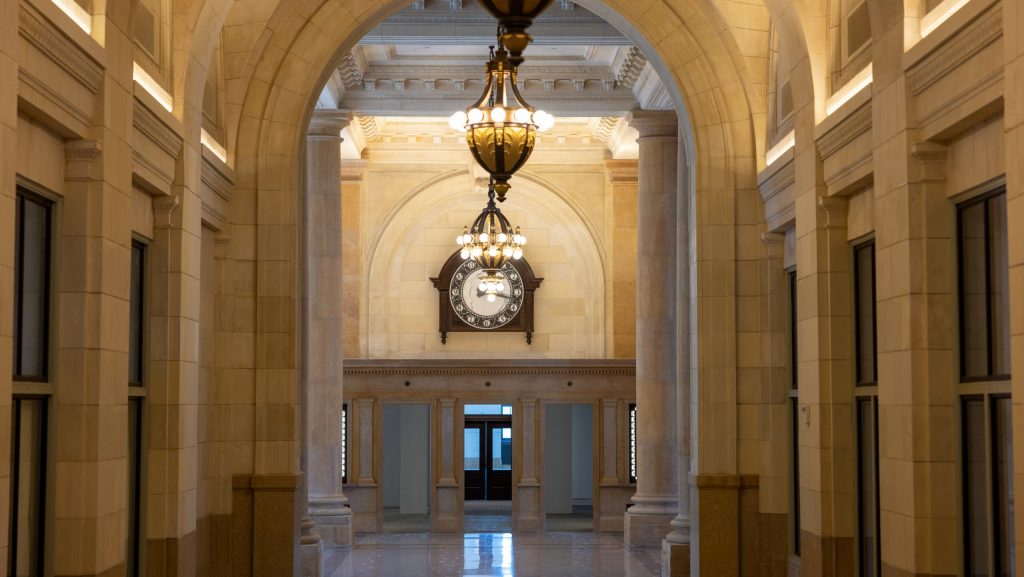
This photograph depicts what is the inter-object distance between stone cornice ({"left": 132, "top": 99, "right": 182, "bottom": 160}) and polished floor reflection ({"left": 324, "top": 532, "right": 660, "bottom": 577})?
296 inches

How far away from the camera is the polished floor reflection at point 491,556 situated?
1580 centimetres

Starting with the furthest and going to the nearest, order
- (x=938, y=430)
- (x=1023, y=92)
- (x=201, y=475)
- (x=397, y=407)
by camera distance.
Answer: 1. (x=397, y=407)
2. (x=201, y=475)
3. (x=938, y=430)
4. (x=1023, y=92)

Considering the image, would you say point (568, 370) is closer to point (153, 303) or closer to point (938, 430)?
point (153, 303)

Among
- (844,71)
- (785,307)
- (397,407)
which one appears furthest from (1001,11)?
(397,407)

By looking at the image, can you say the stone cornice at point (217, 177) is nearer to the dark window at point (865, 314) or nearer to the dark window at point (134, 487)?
the dark window at point (134, 487)

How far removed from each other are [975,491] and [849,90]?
3044mm

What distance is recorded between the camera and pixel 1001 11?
6102 millimetres

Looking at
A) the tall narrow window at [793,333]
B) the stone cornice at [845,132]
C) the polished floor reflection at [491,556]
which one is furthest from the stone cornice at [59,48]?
the polished floor reflection at [491,556]

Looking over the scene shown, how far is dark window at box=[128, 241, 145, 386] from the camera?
927 centimetres

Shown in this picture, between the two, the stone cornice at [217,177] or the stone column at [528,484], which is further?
the stone column at [528,484]

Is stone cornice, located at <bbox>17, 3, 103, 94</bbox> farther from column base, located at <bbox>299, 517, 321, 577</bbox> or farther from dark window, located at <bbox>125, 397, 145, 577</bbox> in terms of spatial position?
column base, located at <bbox>299, 517, 321, 577</bbox>

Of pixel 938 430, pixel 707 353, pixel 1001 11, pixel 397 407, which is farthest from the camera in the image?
pixel 397 407

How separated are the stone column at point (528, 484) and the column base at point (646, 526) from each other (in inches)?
139

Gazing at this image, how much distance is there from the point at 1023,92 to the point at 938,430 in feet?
7.47
